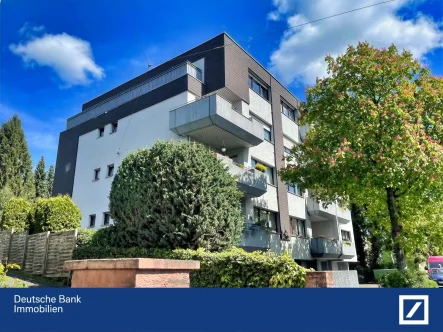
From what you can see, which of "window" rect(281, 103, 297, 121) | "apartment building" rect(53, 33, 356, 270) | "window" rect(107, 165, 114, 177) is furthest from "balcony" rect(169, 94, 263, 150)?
"window" rect(281, 103, 297, 121)

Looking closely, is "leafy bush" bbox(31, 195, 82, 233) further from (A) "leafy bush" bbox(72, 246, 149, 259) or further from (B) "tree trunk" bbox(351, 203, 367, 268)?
(B) "tree trunk" bbox(351, 203, 367, 268)

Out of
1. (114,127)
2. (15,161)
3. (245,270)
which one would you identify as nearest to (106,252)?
(245,270)

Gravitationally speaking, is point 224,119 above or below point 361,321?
above

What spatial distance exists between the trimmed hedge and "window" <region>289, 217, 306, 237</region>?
1522cm

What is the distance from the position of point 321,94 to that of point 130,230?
11.5m

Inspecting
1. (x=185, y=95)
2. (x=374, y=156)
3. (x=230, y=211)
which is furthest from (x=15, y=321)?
(x=185, y=95)

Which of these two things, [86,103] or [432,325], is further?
[86,103]

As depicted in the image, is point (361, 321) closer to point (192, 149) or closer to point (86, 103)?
point (192, 149)

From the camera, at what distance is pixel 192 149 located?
12.3 metres

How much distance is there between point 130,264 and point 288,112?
26354 mm

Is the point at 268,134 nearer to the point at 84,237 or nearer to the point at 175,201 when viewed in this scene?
the point at 175,201

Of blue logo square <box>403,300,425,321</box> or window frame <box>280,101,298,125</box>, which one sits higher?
window frame <box>280,101,298,125</box>

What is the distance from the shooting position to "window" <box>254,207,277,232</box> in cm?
2058

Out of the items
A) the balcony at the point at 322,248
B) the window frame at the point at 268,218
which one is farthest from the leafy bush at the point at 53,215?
the balcony at the point at 322,248
